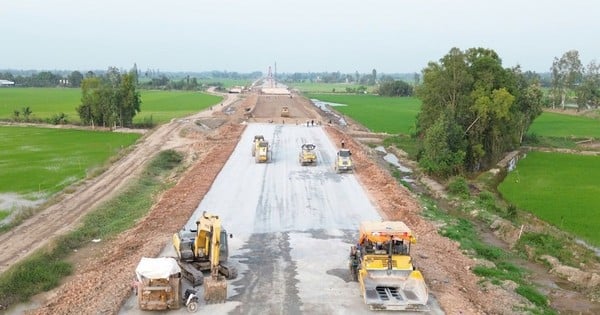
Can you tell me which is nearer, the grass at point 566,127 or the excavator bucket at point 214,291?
Answer: the excavator bucket at point 214,291

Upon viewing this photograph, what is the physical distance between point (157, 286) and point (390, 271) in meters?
6.39

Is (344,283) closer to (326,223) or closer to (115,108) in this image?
(326,223)

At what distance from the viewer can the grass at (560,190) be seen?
27.3 meters

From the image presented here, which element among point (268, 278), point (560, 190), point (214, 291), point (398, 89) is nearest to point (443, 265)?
point (268, 278)

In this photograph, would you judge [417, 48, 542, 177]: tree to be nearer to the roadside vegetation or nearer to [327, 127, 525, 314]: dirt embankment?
the roadside vegetation

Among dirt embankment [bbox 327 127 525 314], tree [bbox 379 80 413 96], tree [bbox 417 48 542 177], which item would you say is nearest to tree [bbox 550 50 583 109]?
tree [bbox 379 80 413 96]

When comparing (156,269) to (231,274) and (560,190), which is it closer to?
(231,274)

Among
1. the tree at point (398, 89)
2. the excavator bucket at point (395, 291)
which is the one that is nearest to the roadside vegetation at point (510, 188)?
the excavator bucket at point (395, 291)

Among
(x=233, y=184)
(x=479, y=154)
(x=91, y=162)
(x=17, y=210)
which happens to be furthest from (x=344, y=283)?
(x=91, y=162)

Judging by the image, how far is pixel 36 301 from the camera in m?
17.6

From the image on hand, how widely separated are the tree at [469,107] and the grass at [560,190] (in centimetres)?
330

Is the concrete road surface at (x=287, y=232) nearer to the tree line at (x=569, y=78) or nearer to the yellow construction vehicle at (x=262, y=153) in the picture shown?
the yellow construction vehicle at (x=262, y=153)

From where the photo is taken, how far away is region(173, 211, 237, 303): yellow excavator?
15.9 m

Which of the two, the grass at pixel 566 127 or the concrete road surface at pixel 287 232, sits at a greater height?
the grass at pixel 566 127
